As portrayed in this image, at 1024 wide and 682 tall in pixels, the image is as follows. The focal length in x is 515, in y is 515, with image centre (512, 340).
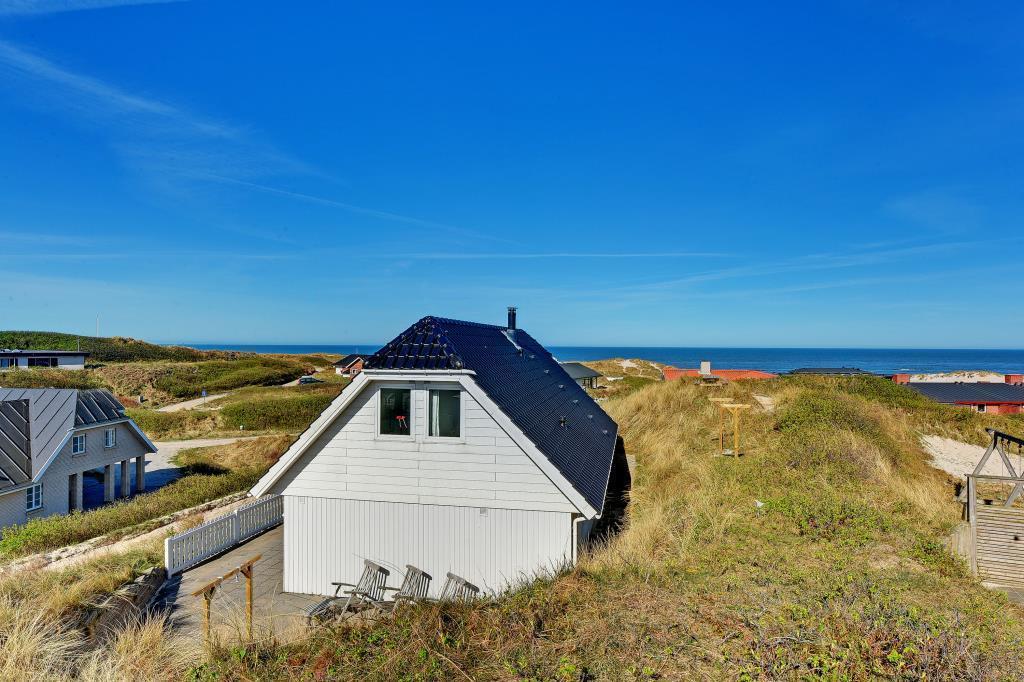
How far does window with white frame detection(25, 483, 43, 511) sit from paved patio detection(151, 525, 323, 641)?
1553 cm

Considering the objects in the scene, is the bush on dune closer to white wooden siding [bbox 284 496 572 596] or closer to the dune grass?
white wooden siding [bbox 284 496 572 596]

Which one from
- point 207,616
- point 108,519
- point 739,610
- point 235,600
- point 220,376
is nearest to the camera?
point 739,610

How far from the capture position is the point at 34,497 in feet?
73.0

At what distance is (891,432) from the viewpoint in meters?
19.5

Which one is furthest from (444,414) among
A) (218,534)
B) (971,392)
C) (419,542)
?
(971,392)

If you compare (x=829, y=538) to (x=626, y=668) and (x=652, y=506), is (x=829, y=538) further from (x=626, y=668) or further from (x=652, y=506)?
(x=626, y=668)

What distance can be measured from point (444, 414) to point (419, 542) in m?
2.59

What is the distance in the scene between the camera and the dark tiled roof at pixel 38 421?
22.1 meters

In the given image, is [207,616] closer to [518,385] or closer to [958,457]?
[518,385]

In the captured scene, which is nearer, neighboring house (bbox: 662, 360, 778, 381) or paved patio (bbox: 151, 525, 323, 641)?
paved patio (bbox: 151, 525, 323, 641)

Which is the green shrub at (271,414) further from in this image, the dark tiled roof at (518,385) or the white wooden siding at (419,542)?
the white wooden siding at (419,542)

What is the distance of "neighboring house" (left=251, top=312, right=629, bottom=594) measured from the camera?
9.62 meters

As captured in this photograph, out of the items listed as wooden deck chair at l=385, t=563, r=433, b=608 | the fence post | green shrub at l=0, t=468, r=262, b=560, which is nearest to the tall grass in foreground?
wooden deck chair at l=385, t=563, r=433, b=608

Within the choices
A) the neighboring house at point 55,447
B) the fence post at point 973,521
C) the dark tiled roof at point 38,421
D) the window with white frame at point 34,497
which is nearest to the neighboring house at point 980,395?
the fence post at point 973,521
